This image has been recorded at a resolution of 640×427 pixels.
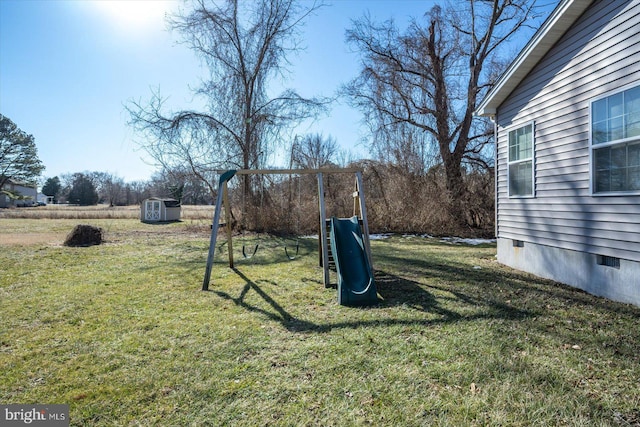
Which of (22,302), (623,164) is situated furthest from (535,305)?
(22,302)

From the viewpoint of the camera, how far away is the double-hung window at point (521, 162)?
6020mm

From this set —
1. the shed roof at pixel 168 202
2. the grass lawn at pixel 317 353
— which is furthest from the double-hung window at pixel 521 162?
the shed roof at pixel 168 202

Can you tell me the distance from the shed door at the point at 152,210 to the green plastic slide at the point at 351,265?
21.2 meters

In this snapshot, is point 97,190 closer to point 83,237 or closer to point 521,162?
point 83,237

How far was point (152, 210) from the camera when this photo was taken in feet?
76.9

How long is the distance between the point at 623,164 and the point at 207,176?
41.6 feet

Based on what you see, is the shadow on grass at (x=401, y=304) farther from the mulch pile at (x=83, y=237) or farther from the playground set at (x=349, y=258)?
the mulch pile at (x=83, y=237)

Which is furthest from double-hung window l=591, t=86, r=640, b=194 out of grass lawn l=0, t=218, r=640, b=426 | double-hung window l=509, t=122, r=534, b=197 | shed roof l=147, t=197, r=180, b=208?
shed roof l=147, t=197, r=180, b=208

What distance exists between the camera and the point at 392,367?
104 inches

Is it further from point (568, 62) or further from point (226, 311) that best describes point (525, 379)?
point (568, 62)

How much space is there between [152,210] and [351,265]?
22.2m

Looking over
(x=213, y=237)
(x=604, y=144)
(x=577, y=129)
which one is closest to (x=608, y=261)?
(x=604, y=144)

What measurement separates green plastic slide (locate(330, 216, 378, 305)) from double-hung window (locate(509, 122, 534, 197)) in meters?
3.29

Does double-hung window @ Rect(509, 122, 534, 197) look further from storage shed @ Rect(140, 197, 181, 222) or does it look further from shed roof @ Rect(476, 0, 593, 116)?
storage shed @ Rect(140, 197, 181, 222)
